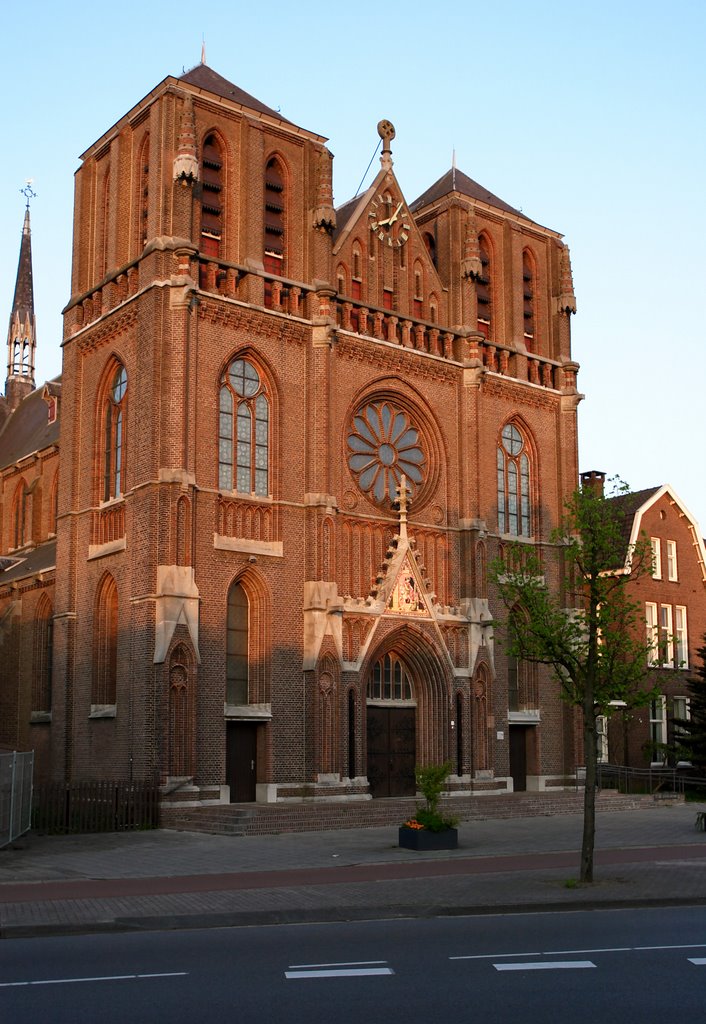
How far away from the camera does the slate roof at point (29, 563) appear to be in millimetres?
41000

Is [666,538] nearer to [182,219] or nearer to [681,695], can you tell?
[681,695]

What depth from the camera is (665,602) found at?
49344 millimetres

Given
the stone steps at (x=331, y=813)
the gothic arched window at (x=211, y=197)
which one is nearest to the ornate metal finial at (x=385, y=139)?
the gothic arched window at (x=211, y=197)

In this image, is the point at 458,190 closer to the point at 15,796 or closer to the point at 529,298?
the point at 529,298

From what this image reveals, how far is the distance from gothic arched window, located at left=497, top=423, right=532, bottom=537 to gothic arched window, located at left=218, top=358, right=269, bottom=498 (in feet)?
31.3

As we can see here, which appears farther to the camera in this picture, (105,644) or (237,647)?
(105,644)

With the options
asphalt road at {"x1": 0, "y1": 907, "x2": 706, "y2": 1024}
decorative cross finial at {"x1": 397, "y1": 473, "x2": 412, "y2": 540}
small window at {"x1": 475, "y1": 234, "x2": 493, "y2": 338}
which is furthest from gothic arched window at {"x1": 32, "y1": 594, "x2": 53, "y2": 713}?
asphalt road at {"x1": 0, "y1": 907, "x2": 706, "y2": 1024}

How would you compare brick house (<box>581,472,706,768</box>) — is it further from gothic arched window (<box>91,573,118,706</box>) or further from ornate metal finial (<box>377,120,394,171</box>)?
gothic arched window (<box>91,573,118,706</box>)

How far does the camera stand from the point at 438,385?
38.7 metres

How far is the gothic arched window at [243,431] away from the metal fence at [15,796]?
10.2m

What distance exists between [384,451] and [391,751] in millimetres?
9200

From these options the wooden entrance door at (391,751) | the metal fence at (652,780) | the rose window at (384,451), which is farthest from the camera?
the metal fence at (652,780)

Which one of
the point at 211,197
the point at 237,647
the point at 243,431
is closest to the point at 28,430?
the point at 211,197

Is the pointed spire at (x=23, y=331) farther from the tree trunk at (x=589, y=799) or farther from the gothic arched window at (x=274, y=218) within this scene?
the tree trunk at (x=589, y=799)
